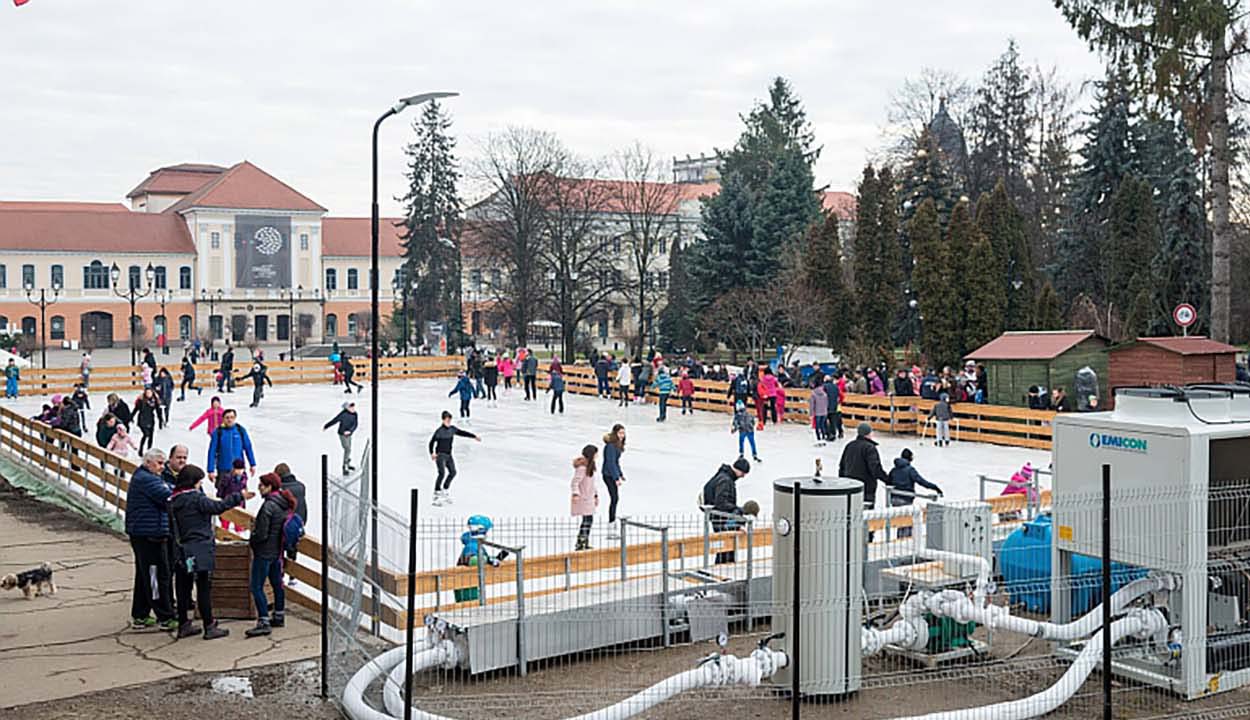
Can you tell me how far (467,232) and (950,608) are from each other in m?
61.9

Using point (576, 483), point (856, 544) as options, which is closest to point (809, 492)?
point (856, 544)

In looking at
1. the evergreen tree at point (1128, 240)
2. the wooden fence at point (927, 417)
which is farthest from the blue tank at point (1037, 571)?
the evergreen tree at point (1128, 240)

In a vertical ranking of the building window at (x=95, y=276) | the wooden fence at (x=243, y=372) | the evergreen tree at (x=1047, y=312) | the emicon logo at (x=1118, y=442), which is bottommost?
the wooden fence at (x=243, y=372)

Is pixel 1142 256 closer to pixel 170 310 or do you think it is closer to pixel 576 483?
pixel 576 483

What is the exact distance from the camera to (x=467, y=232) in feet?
228

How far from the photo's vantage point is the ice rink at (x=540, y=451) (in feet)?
62.8

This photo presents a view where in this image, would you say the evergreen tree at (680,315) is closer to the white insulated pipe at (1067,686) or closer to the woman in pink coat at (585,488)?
the woman in pink coat at (585,488)

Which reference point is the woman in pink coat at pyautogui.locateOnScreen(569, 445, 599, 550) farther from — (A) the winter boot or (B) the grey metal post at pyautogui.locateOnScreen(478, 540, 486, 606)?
(A) the winter boot

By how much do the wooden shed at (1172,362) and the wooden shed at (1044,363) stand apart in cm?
41

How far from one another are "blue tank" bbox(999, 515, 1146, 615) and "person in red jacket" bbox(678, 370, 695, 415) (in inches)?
820

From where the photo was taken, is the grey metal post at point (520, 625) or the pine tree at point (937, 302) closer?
the grey metal post at point (520, 625)

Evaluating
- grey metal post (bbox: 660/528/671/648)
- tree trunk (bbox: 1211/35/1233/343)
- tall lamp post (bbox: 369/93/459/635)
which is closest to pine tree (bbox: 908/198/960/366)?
tree trunk (bbox: 1211/35/1233/343)

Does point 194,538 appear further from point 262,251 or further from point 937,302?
point 262,251

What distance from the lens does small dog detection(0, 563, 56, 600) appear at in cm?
1206
